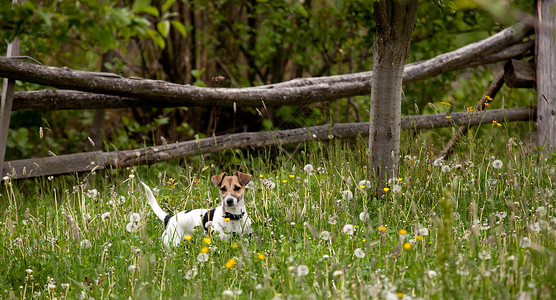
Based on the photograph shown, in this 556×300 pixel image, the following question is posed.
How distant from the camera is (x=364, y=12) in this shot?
25.5ft

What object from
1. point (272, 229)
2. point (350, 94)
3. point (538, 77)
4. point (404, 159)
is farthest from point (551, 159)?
point (272, 229)

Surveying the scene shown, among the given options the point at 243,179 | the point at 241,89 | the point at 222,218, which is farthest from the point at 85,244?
the point at 241,89

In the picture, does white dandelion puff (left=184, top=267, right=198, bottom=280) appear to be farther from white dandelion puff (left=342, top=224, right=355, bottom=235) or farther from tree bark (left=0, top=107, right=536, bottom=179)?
tree bark (left=0, top=107, right=536, bottom=179)

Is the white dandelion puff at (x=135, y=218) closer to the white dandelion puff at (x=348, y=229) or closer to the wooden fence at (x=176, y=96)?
the wooden fence at (x=176, y=96)

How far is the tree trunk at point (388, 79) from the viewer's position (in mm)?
4094

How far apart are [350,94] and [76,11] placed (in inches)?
159

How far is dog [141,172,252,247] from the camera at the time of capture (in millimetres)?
3703

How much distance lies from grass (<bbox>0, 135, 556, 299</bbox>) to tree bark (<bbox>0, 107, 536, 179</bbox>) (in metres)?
0.41

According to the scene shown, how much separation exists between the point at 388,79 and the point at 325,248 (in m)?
1.51

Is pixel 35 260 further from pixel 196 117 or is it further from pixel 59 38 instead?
pixel 196 117

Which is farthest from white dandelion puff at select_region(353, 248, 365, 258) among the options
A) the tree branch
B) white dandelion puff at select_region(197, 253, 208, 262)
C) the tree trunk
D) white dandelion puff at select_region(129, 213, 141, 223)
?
the tree branch

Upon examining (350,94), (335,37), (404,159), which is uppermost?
(335,37)

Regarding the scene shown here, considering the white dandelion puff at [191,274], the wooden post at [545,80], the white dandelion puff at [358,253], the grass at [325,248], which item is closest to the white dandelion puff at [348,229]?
the grass at [325,248]

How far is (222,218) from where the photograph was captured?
378cm
